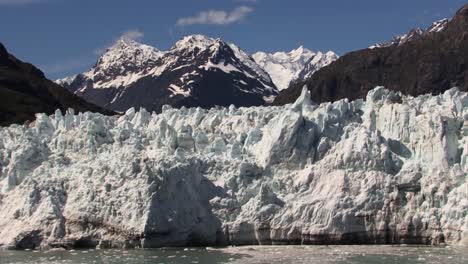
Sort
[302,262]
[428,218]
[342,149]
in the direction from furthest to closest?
[342,149]
[428,218]
[302,262]

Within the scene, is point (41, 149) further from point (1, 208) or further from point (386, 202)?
point (386, 202)

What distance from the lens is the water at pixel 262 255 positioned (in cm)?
3556

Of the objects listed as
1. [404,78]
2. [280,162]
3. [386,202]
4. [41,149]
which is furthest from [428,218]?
[404,78]

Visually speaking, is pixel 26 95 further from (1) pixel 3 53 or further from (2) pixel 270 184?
(2) pixel 270 184

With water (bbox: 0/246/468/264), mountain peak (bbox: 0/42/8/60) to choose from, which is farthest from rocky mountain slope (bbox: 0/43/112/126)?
water (bbox: 0/246/468/264)

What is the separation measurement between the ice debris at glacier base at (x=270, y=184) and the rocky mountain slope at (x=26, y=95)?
7183 centimetres

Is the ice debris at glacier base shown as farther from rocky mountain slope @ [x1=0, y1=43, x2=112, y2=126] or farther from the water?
rocky mountain slope @ [x1=0, y1=43, x2=112, y2=126]

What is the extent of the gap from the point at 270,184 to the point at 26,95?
105161mm

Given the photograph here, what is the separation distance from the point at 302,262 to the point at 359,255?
3621 millimetres

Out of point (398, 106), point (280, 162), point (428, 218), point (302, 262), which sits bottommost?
point (302, 262)

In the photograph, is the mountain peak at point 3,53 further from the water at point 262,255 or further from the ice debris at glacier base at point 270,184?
the water at point 262,255

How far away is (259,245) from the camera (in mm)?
41719

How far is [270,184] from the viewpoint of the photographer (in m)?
43.1

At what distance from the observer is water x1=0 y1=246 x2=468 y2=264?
35.6 m
